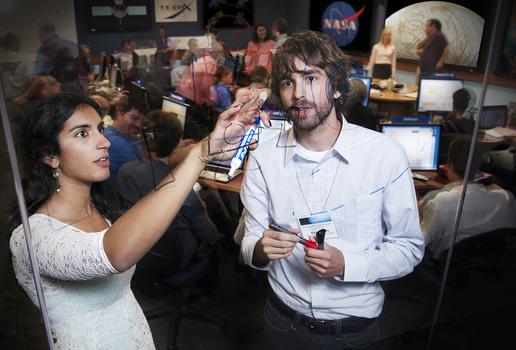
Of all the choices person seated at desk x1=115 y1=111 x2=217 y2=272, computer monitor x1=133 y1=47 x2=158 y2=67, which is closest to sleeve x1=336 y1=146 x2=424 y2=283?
person seated at desk x1=115 y1=111 x2=217 y2=272

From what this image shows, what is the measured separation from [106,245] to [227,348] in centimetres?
71

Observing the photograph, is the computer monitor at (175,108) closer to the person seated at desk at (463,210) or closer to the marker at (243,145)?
the marker at (243,145)

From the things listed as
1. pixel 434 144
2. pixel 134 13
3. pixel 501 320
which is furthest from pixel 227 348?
pixel 434 144

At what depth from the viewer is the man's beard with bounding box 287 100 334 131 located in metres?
0.70

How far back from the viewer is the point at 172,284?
116 cm

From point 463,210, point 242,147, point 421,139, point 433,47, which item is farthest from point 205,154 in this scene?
point 421,139

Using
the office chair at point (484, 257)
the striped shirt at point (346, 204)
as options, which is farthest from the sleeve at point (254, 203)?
the office chair at point (484, 257)

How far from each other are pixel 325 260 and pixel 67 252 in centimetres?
39

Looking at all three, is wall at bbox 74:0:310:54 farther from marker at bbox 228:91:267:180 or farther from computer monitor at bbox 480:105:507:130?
computer monitor at bbox 480:105:507:130

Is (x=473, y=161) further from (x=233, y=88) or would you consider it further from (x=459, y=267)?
(x=233, y=88)

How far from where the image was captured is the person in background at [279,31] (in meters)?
0.74

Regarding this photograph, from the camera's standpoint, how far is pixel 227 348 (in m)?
1.16

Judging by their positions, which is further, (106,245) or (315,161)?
(315,161)

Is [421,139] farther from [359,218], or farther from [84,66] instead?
[84,66]
